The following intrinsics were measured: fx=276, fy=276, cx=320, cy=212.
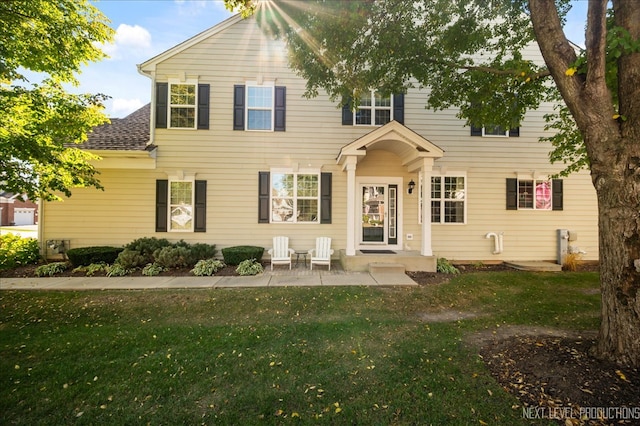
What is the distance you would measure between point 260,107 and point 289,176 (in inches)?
98.3

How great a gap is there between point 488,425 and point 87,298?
7.01 m

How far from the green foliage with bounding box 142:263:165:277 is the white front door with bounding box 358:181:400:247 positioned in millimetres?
6197

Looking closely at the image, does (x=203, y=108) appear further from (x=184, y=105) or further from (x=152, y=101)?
(x=152, y=101)

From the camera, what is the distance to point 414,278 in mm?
7309

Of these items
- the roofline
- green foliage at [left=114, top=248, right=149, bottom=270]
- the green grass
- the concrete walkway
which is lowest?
the green grass

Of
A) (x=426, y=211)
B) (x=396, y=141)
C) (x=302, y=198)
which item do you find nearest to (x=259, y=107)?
(x=302, y=198)

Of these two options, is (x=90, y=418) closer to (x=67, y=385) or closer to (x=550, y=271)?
(x=67, y=385)

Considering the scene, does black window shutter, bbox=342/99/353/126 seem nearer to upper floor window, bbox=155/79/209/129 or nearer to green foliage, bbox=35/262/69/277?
upper floor window, bbox=155/79/209/129

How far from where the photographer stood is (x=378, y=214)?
378 inches

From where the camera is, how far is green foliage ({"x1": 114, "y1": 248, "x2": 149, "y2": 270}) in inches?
305

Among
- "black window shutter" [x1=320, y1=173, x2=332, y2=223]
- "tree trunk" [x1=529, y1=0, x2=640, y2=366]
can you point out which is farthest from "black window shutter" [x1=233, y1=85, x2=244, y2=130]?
"tree trunk" [x1=529, y1=0, x2=640, y2=366]

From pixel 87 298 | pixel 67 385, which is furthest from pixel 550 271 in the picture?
pixel 87 298

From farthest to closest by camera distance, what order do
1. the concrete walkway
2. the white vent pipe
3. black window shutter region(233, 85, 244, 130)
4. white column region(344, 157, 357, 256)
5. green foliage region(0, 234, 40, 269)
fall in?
the white vent pipe
black window shutter region(233, 85, 244, 130)
white column region(344, 157, 357, 256)
green foliage region(0, 234, 40, 269)
the concrete walkway

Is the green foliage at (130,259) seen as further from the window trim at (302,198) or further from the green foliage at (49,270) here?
the window trim at (302,198)
